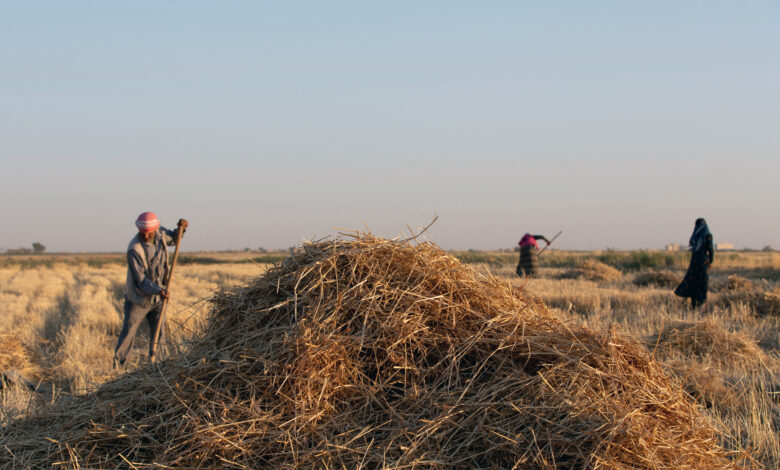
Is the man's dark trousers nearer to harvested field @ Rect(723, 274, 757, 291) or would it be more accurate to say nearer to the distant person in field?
the distant person in field

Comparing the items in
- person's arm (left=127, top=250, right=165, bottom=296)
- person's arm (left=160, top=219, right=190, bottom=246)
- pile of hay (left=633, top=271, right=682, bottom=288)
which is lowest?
pile of hay (left=633, top=271, right=682, bottom=288)

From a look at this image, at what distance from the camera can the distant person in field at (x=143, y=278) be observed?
663 cm

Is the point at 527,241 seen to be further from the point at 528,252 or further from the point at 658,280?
the point at 658,280

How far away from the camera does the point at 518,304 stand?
3520 millimetres

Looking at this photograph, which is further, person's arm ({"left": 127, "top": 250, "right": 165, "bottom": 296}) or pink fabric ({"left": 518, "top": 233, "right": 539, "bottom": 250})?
pink fabric ({"left": 518, "top": 233, "right": 539, "bottom": 250})

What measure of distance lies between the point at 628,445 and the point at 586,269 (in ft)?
66.3

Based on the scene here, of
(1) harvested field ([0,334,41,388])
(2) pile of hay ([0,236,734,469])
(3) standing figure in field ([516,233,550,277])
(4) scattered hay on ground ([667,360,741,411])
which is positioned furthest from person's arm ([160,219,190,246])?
(3) standing figure in field ([516,233,550,277])

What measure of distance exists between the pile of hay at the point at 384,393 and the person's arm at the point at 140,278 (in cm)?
312

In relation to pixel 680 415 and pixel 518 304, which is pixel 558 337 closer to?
pixel 518 304

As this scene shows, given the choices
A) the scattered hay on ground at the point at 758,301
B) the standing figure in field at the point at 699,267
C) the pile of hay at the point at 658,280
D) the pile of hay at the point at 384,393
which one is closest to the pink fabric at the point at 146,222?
the pile of hay at the point at 384,393

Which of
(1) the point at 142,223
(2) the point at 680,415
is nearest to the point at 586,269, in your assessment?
(1) the point at 142,223

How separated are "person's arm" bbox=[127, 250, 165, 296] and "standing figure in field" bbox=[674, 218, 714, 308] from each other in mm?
9543

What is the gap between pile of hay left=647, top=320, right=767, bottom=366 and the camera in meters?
6.52

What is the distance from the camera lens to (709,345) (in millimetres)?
6965
